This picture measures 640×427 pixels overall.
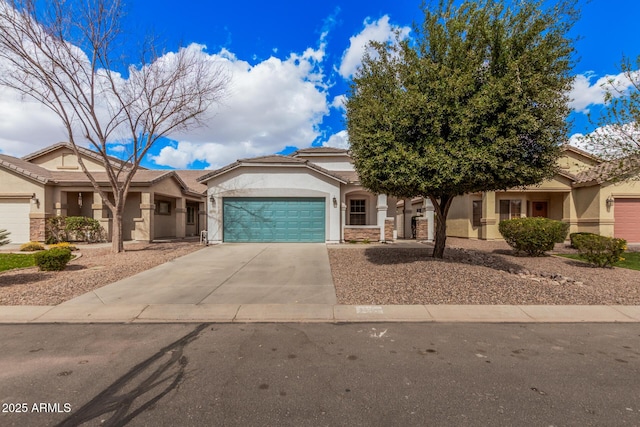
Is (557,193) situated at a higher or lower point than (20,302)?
higher

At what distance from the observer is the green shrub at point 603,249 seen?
1000 cm

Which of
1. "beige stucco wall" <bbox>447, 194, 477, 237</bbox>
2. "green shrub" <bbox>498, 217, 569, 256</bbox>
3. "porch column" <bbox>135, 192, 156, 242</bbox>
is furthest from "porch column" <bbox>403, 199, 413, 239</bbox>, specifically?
"porch column" <bbox>135, 192, 156, 242</bbox>

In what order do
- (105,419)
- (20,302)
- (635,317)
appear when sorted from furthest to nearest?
(20,302), (635,317), (105,419)

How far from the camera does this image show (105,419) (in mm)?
2982

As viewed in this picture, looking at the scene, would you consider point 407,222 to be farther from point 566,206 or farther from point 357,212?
point 566,206

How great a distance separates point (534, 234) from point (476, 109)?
23.3 ft

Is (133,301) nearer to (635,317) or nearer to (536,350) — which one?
(536,350)

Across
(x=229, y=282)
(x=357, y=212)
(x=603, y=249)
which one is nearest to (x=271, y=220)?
(x=357, y=212)

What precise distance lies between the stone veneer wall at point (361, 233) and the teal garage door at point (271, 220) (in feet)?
4.77

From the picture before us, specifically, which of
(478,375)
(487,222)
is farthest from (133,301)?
(487,222)

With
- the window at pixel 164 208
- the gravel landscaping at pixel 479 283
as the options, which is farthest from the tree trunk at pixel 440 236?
the window at pixel 164 208

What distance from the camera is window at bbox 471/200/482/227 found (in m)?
20.0

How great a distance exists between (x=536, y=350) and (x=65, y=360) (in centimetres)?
642

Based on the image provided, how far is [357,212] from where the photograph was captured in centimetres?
1998
